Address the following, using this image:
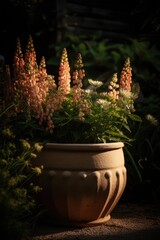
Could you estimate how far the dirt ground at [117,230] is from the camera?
3334mm

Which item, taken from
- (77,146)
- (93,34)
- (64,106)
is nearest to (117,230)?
(77,146)

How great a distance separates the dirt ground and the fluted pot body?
11 cm

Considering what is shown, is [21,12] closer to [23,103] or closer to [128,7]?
[128,7]

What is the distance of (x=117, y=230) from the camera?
3545mm

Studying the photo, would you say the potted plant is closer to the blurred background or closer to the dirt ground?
the dirt ground

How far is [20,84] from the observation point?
357 centimetres

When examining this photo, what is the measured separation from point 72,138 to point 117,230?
73 centimetres

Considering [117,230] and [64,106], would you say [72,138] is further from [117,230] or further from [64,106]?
[117,230]

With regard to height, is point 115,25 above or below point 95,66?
above

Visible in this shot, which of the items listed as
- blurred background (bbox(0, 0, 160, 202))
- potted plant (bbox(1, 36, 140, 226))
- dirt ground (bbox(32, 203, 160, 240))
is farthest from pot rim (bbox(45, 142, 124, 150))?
blurred background (bbox(0, 0, 160, 202))

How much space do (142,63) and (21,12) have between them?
1938 millimetres

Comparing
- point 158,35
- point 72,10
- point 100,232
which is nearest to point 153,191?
point 100,232

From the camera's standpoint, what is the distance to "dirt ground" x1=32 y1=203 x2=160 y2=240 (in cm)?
333

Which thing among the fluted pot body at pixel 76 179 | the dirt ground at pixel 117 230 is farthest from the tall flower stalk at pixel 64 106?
the dirt ground at pixel 117 230
